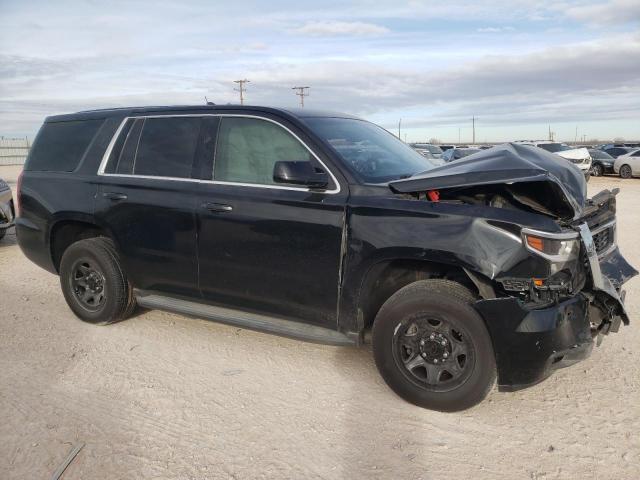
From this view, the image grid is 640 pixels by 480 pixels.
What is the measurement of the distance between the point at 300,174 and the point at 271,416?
1.55 meters

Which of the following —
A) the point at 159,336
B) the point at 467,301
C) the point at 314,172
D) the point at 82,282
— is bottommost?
the point at 159,336

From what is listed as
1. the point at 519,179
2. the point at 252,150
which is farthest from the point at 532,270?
the point at 252,150

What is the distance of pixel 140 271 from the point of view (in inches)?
186

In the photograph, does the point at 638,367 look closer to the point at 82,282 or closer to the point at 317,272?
the point at 317,272

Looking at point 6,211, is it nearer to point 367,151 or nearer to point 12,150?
point 367,151

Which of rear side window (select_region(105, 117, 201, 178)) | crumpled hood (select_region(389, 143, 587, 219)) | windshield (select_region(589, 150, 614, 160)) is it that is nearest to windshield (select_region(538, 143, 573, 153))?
windshield (select_region(589, 150, 614, 160))

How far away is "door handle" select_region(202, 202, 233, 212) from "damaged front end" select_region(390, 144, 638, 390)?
4.20 feet

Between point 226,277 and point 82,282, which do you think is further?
point 82,282

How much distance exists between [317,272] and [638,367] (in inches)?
97.3

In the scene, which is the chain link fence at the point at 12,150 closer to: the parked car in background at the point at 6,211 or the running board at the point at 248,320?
the parked car in background at the point at 6,211

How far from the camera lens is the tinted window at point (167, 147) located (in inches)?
177

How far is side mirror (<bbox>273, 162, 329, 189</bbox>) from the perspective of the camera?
3.67 meters

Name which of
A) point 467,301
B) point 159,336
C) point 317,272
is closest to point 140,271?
point 159,336

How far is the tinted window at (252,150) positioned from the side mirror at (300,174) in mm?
206
